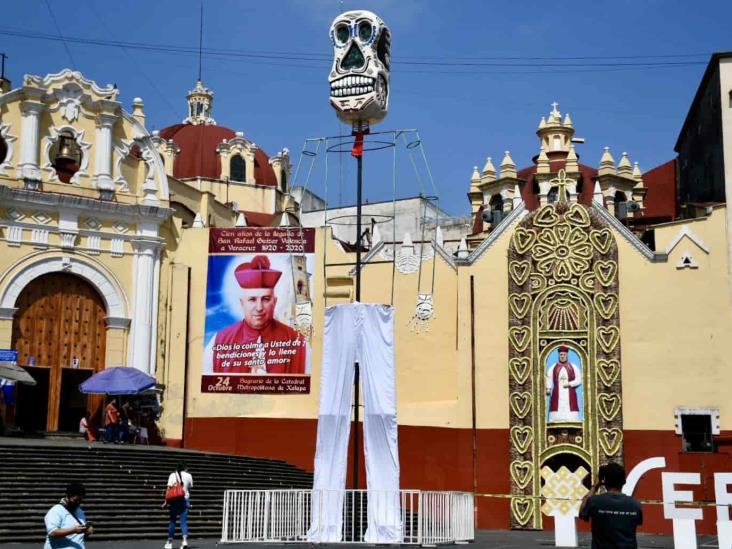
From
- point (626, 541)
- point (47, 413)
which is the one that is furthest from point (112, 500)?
point (626, 541)

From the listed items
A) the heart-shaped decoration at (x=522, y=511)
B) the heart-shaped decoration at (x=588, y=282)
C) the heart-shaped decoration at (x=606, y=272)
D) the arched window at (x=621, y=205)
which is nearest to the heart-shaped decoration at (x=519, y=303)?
the heart-shaped decoration at (x=588, y=282)

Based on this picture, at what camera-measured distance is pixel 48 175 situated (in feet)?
90.4

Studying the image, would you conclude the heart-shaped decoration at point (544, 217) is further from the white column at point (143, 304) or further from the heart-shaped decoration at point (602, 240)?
the white column at point (143, 304)

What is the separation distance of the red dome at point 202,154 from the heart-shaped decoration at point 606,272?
2017 cm

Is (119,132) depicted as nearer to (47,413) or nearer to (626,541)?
(47,413)

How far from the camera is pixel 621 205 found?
123 ft

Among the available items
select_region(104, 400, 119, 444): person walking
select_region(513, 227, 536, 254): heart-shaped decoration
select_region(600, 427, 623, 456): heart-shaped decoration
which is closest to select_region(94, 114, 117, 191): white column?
select_region(104, 400, 119, 444): person walking

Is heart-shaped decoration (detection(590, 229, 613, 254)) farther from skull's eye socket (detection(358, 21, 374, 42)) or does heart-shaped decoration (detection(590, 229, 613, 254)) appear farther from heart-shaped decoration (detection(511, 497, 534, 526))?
skull's eye socket (detection(358, 21, 374, 42))

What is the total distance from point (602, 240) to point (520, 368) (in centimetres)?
369

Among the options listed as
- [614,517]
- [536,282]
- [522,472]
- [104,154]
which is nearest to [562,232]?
[536,282]

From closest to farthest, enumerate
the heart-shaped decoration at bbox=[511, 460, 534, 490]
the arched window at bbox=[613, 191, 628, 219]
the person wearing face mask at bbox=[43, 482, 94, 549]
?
the person wearing face mask at bbox=[43, 482, 94, 549] → the heart-shaped decoration at bbox=[511, 460, 534, 490] → the arched window at bbox=[613, 191, 628, 219]

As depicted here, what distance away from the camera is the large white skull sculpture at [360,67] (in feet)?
62.1

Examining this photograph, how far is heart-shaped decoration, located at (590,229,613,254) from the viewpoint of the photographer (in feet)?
85.6

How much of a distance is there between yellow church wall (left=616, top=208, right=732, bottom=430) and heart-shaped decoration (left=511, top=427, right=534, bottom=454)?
223 cm
